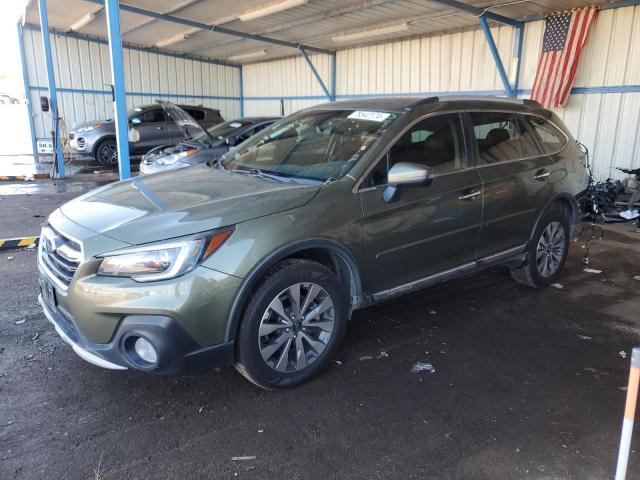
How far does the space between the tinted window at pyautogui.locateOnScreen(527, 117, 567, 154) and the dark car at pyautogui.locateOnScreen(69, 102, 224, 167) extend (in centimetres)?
1072

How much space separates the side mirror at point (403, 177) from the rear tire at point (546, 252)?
182 cm

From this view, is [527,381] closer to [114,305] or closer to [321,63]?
[114,305]

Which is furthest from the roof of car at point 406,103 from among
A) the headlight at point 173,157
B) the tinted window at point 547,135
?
the headlight at point 173,157

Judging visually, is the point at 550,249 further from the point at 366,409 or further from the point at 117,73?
the point at 117,73

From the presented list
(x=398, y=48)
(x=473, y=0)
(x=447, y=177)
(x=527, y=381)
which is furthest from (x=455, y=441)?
(x=398, y=48)

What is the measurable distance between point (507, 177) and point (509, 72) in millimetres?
8088

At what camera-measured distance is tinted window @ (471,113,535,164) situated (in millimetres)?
3998

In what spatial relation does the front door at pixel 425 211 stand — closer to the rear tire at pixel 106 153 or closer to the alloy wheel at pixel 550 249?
the alloy wheel at pixel 550 249

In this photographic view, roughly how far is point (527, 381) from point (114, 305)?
2556mm

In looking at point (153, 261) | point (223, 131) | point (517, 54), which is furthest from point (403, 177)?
point (517, 54)

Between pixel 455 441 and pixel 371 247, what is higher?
pixel 371 247

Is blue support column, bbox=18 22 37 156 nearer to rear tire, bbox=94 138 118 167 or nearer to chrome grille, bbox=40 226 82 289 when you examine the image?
rear tire, bbox=94 138 118 167

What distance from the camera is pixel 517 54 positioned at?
10.7 meters

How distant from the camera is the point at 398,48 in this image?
547 inches
